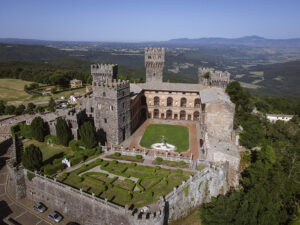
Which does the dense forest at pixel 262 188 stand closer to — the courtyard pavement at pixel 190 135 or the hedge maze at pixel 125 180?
the hedge maze at pixel 125 180

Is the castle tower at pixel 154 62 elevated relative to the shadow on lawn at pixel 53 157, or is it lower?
elevated

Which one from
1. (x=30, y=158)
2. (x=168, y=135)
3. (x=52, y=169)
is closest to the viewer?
(x=52, y=169)

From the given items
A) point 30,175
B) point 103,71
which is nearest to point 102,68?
point 103,71

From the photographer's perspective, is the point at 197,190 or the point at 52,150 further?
the point at 52,150

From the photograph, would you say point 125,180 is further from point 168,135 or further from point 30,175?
point 168,135

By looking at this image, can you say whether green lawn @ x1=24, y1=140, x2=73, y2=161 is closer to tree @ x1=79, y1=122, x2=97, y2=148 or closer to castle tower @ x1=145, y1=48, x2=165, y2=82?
tree @ x1=79, y1=122, x2=97, y2=148

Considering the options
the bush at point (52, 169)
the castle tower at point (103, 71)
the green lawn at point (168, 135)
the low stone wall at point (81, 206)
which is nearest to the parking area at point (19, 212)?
the low stone wall at point (81, 206)

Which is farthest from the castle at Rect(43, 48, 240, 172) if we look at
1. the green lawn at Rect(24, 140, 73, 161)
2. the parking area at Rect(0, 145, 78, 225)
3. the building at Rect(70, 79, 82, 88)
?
the building at Rect(70, 79, 82, 88)

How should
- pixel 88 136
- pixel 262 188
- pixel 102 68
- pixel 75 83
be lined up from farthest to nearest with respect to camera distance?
pixel 75 83
pixel 102 68
pixel 88 136
pixel 262 188
